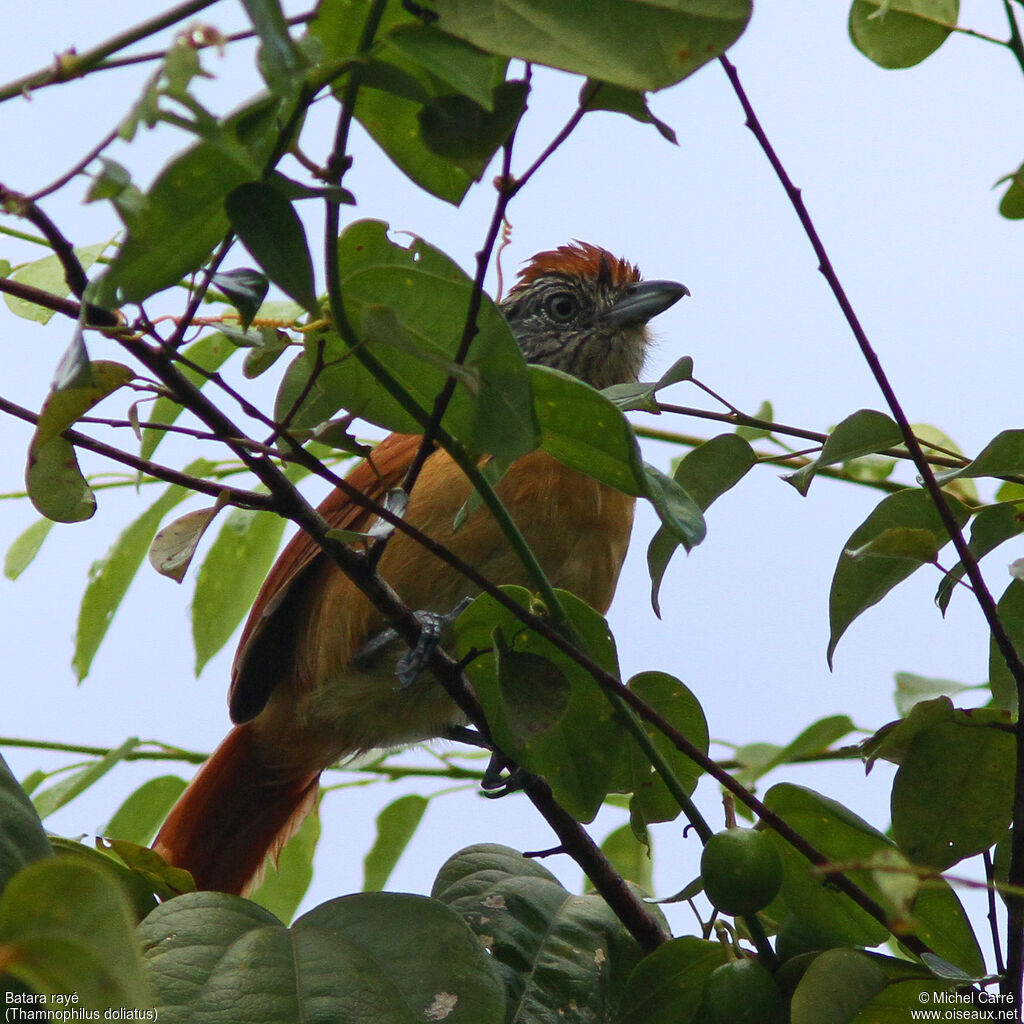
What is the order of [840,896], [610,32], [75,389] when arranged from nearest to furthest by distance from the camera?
[610,32], [75,389], [840,896]

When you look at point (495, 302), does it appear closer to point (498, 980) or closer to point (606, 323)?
point (498, 980)

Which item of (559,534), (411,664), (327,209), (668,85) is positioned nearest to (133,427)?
(327,209)

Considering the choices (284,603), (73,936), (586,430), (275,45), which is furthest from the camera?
(284,603)

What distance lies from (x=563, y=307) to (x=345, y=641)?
1.59m

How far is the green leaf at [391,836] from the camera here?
2896 mm

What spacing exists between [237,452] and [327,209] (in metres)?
0.30

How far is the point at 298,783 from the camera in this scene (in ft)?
11.6

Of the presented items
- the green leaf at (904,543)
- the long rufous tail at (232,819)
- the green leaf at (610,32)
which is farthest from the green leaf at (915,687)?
the long rufous tail at (232,819)

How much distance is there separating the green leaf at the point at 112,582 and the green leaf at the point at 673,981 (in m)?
1.63

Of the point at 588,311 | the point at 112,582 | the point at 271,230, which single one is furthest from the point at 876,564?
the point at 588,311

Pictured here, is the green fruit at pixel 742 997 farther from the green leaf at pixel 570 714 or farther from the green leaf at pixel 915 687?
the green leaf at pixel 915 687

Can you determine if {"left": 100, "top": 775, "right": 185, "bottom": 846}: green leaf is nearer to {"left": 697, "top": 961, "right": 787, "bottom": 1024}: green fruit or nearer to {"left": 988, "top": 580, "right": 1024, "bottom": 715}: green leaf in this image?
{"left": 697, "top": 961, "right": 787, "bottom": 1024}: green fruit

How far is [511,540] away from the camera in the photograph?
1364mm

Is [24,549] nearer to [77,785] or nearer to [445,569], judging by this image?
[77,785]
